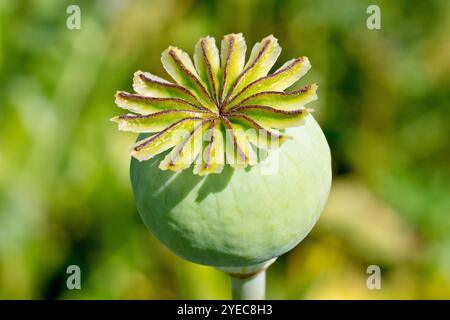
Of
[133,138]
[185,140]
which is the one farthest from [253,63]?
[133,138]

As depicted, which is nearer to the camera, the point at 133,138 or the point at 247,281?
the point at 247,281

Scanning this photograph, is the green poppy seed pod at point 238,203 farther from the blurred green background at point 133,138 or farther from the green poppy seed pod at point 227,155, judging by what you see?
the blurred green background at point 133,138

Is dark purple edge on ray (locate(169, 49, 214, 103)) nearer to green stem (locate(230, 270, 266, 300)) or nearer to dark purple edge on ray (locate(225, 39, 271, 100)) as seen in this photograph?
dark purple edge on ray (locate(225, 39, 271, 100))

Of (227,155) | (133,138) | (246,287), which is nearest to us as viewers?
(227,155)

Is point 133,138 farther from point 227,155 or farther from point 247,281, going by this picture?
point 227,155

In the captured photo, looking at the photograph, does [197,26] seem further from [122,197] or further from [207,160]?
[207,160]

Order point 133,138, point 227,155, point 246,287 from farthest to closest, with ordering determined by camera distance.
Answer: point 133,138, point 246,287, point 227,155

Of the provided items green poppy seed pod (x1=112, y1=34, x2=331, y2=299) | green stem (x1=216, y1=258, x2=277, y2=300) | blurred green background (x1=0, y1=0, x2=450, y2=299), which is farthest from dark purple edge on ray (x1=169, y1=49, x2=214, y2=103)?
blurred green background (x1=0, y1=0, x2=450, y2=299)
